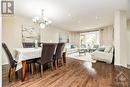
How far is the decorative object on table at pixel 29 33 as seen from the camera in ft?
19.9

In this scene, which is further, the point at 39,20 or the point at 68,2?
the point at 39,20

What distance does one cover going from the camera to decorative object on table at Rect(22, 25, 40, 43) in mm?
6051

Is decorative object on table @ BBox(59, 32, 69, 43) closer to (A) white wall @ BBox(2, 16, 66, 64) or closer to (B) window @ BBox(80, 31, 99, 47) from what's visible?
(B) window @ BBox(80, 31, 99, 47)

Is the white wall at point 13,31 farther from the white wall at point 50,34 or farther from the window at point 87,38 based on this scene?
the window at point 87,38

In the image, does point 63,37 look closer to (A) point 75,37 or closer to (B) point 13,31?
(A) point 75,37

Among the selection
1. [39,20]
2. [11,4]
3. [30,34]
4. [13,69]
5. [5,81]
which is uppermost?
[11,4]

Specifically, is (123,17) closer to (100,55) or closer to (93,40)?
(100,55)

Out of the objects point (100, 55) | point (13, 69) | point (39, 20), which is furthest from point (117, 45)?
point (13, 69)

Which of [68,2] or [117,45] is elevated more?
[68,2]

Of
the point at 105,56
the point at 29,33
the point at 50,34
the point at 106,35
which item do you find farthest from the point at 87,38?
the point at 29,33

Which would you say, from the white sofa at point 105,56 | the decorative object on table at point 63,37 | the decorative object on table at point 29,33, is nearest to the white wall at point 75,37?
the decorative object on table at point 63,37

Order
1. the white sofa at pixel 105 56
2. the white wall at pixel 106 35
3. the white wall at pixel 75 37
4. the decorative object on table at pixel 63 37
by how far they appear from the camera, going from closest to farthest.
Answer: the white sofa at pixel 105 56
the white wall at pixel 106 35
the decorative object on table at pixel 63 37
the white wall at pixel 75 37

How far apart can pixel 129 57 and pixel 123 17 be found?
2179 millimetres

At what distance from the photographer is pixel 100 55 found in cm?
576
